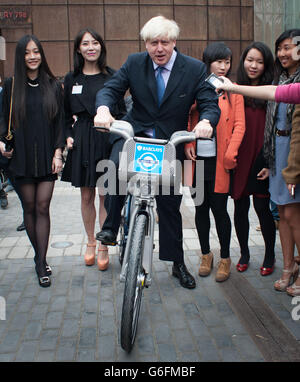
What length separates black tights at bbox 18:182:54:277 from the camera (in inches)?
160

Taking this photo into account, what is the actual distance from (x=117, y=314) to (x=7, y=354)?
0.89m

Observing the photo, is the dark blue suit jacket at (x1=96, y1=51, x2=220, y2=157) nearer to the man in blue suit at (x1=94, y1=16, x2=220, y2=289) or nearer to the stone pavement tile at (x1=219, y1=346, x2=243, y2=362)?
the man in blue suit at (x1=94, y1=16, x2=220, y2=289)

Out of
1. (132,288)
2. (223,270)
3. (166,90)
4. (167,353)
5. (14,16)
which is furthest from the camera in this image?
(14,16)

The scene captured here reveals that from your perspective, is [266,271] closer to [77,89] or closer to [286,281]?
[286,281]

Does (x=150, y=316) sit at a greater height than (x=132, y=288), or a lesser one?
lesser

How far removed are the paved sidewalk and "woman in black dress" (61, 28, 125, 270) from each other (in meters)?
0.58

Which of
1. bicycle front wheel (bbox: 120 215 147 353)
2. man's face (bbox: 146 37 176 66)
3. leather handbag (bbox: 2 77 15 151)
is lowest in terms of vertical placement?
bicycle front wheel (bbox: 120 215 147 353)

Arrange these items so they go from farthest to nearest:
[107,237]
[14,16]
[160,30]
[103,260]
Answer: [14,16] < [103,260] < [107,237] < [160,30]

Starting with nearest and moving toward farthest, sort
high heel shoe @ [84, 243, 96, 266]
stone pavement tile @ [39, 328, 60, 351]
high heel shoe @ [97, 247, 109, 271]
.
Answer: stone pavement tile @ [39, 328, 60, 351] → high heel shoe @ [97, 247, 109, 271] → high heel shoe @ [84, 243, 96, 266]

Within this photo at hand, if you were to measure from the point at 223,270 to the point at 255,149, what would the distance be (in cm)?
118

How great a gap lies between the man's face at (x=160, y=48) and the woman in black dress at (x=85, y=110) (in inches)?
41.6

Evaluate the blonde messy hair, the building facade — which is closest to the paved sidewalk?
the blonde messy hair

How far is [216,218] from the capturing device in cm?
406

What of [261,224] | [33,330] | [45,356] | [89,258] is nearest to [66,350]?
[45,356]
